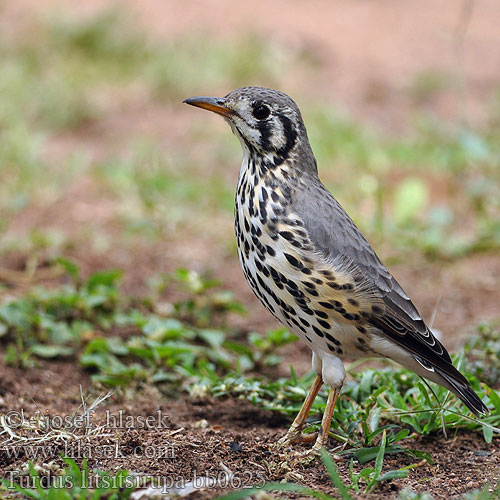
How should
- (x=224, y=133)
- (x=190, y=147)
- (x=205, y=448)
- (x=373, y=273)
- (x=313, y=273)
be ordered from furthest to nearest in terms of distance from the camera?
(x=224, y=133)
(x=190, y=147)
(x=373, y=273)
(x=313, y=273)
(x=205, y=448)

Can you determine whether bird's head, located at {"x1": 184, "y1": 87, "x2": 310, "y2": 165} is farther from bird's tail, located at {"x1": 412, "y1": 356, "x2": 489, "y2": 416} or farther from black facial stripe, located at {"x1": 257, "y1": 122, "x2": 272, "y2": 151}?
bird's tail, located at {"x1": 412, "y1": 356, "x2": 489, "y2": 416}

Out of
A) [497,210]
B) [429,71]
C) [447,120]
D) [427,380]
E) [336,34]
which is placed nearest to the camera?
[427,380]

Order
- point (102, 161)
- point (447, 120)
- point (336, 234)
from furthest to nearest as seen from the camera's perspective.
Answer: point (447, 120) < point (102, 161) < point (336, 234)

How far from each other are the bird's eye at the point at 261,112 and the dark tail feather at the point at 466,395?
5.65ft

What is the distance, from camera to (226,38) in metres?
13.4

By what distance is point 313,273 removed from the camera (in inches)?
167

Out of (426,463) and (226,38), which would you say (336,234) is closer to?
(426,463)

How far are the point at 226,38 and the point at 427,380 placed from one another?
962 centimetres

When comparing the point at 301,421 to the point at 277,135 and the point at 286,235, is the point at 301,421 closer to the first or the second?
the point at 286,235

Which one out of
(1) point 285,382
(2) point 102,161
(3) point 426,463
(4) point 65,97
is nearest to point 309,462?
(3) point 426,463

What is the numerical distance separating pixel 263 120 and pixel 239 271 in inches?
114

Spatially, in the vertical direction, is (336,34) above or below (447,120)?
above

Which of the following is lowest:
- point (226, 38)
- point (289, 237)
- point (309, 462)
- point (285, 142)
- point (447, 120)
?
point (309, 462)

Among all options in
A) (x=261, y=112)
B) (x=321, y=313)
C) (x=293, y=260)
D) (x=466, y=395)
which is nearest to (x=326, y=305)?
(x=321, y=313)
